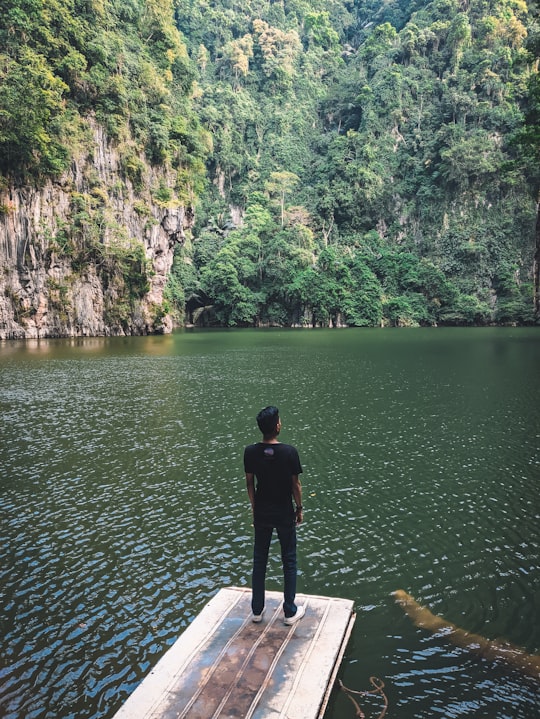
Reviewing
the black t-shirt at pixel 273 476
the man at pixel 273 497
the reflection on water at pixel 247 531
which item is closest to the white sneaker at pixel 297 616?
the man at pixel 273 497

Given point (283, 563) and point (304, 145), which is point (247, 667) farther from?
point (304, 145)

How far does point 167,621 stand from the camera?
570cm

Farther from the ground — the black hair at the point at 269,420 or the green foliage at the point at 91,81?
the green foliage at the point at 91,81

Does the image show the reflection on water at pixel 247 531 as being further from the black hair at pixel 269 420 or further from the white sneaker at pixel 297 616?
the black hair at pixel 269 420

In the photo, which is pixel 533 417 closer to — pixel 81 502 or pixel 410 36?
pixel 81 502

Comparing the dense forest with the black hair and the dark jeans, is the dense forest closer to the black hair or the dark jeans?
the black hair

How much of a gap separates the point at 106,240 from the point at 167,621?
46.1 metres

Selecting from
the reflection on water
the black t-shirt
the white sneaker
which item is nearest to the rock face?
the reflection on water

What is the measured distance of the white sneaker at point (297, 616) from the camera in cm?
494

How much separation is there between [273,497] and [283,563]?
27.3 inches

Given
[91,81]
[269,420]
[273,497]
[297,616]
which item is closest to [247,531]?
[297,616]

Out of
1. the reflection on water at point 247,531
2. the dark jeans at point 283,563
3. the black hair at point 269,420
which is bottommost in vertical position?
the reflection on water at point 247,531

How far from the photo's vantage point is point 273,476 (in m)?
4.78

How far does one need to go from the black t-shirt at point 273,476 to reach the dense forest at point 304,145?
43.8 m
